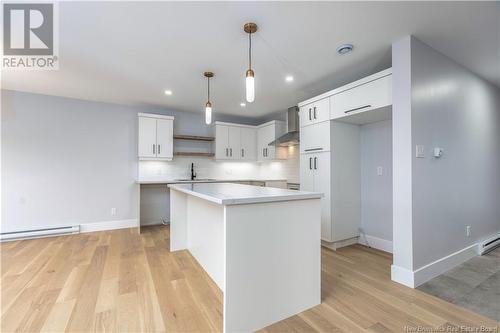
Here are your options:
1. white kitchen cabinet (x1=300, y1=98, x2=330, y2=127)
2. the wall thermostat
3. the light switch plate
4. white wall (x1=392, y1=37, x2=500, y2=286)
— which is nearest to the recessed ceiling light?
white wall (x1=392, y1=37, x2=500, y2=286)

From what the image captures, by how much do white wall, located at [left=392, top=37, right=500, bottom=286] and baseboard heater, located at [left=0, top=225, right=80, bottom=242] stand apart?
4.83 metres

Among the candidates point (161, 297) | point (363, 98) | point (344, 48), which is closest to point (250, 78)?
point (344, 48)

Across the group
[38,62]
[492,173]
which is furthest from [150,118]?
[492,173]

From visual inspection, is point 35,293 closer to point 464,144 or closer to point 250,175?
point 250,175

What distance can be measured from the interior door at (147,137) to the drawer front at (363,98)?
3.27 metres

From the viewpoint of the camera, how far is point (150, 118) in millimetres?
4402

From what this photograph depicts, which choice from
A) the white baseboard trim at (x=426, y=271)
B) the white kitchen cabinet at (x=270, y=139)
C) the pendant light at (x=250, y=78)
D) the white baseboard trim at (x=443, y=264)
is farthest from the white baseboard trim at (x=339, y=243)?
the pendant light at (x=250, y=78)

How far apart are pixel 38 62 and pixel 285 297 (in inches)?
147

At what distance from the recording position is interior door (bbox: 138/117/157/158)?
434cm

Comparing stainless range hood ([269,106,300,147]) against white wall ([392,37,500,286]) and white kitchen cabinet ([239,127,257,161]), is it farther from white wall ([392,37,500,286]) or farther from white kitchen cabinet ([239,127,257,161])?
white wall ([392,37,500,286])

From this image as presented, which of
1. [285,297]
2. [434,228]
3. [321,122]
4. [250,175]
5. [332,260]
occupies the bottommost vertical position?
[332,260]

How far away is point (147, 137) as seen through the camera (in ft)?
14.4

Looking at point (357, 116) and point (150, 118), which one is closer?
point (357, 116)

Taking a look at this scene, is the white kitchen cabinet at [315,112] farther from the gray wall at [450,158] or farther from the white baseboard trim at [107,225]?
the white baseboard trim at [107,225]
